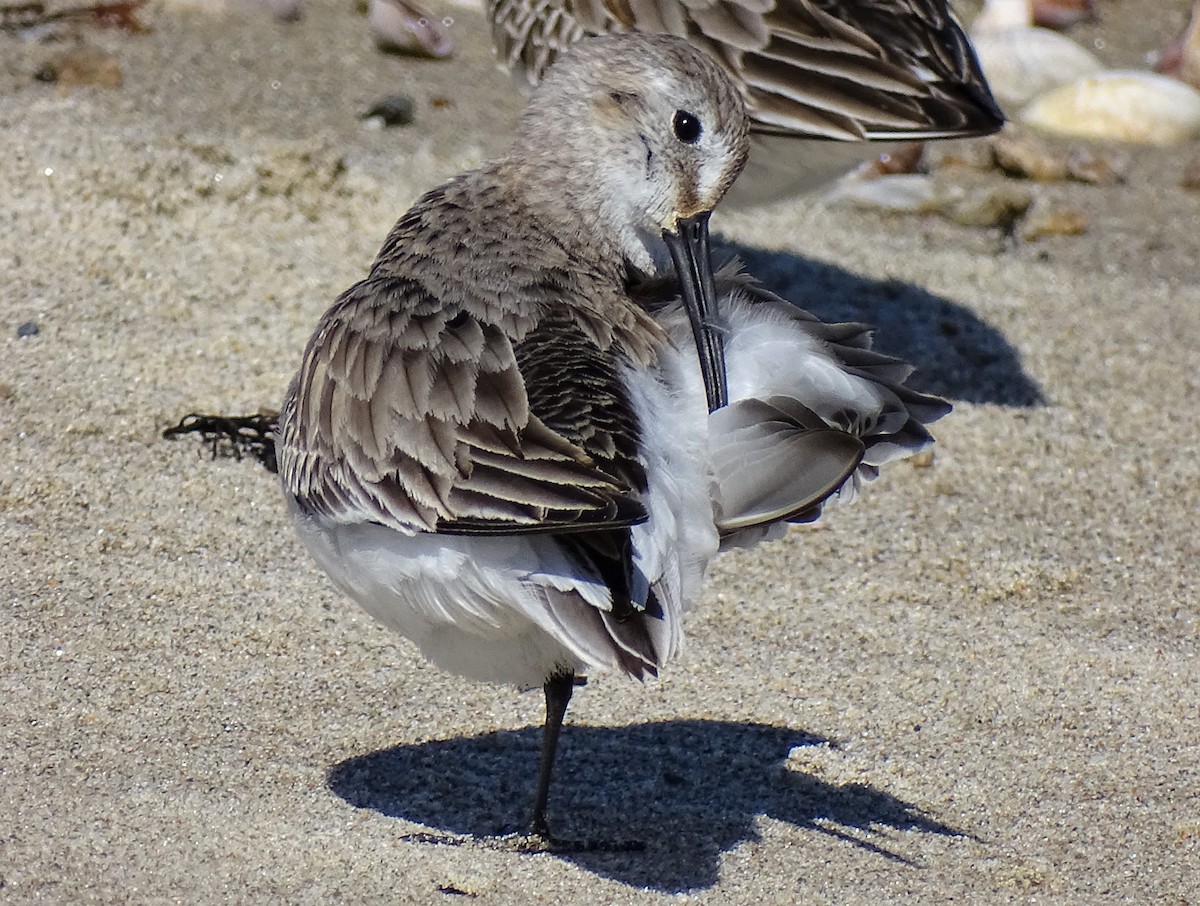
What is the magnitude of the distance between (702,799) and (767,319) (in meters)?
0.97

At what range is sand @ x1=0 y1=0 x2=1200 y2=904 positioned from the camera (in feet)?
9.93

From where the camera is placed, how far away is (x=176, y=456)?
4.29 metres

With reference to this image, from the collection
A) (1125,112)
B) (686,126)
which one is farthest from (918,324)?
(686,126)

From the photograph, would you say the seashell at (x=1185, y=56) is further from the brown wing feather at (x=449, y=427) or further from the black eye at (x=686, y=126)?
the brown wing feather at (x=449, y=427)

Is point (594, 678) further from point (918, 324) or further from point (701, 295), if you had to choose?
point (918, 324)

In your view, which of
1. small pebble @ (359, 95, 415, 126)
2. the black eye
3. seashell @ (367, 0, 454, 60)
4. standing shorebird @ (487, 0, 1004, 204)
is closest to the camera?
the black eye

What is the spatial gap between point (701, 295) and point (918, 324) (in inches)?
97.7

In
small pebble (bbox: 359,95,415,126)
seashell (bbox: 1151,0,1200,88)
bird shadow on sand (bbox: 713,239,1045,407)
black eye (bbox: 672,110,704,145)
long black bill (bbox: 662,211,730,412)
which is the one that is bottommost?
small pebble (bbox: 359,95,415,126)

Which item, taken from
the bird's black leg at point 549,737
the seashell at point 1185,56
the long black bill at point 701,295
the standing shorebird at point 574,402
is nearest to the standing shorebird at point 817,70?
the standing shorebird at point 574,402

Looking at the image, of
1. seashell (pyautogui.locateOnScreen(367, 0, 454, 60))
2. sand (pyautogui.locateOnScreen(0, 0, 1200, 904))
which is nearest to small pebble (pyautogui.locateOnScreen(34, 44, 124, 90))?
sand (pyautogui.locateOnScreen(0, 0, 1200, 904))

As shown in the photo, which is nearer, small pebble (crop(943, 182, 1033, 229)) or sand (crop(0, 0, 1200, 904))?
sand (crop(0, 0, 1200, 904))

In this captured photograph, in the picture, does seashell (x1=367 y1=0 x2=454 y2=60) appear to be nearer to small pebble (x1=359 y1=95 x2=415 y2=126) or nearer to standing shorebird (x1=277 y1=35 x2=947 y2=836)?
small pebble (x1=359 y1=95 x2=415 y2=126)

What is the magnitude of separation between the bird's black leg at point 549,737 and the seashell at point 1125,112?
15.2ft

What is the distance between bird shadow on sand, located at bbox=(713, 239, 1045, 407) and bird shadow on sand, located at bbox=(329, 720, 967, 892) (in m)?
2.03
